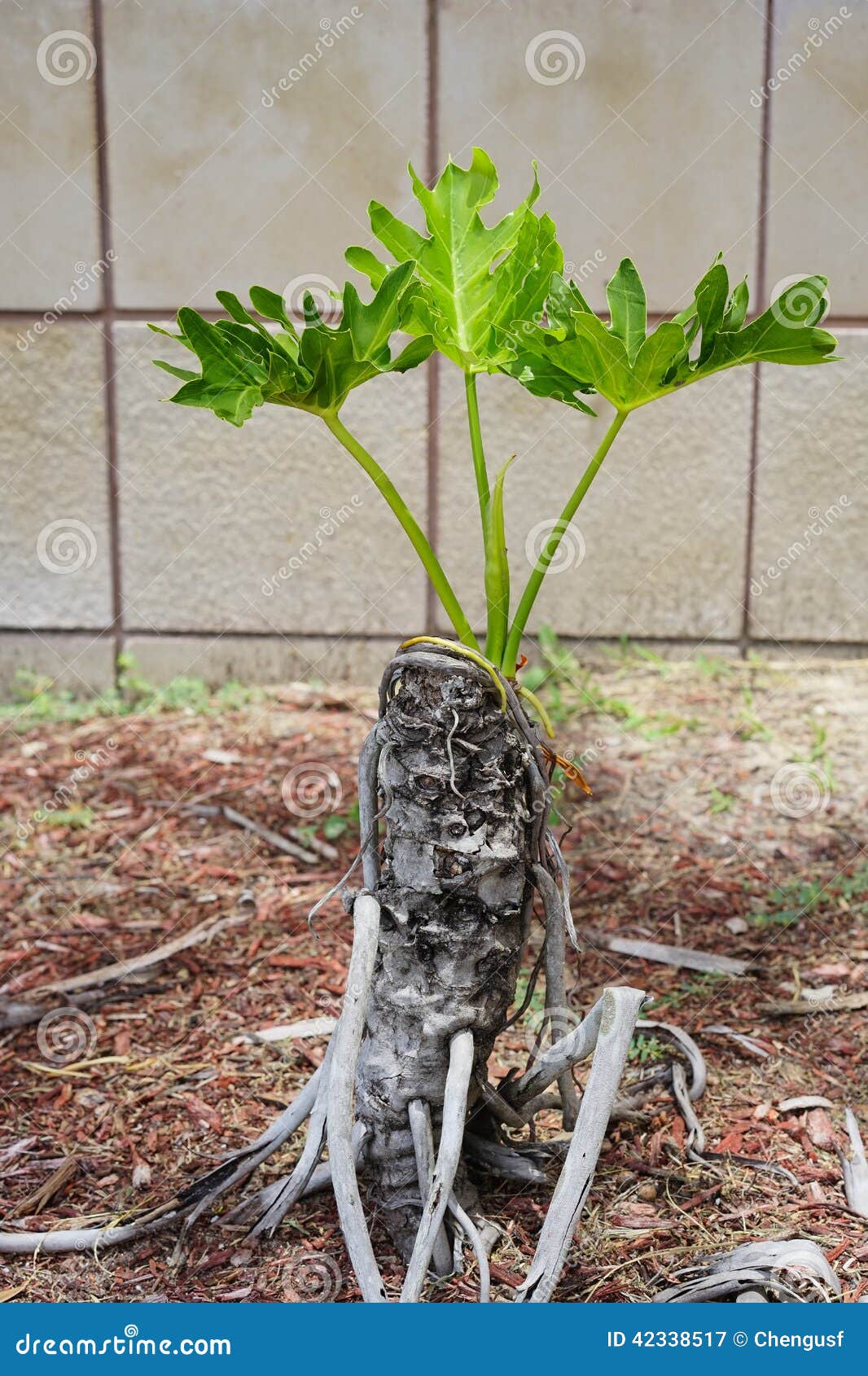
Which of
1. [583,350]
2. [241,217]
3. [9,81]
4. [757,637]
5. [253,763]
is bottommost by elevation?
[253,763]

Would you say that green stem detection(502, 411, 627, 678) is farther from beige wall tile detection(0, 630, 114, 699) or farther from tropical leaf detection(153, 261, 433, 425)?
beige wall tile detection(0, 630, 114, 699)

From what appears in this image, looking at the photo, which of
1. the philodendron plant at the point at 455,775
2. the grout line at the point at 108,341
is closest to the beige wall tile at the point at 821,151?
the grout line at the point at 108,341

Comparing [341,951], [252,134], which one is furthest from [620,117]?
[341,951]

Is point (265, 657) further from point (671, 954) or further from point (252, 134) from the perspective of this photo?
point (671, 954)

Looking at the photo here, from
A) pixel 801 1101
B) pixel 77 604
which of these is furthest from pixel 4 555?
pixel 801 1101

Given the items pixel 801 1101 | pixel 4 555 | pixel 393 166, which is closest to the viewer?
pixel 801 1101

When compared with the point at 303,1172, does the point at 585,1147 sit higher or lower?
higher

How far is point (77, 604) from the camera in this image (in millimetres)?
4734

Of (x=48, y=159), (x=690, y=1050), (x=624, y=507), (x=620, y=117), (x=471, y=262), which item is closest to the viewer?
(x=471, y=262)

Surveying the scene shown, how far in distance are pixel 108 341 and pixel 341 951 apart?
278 centimetres

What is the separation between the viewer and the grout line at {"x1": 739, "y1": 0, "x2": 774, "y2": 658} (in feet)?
14.1

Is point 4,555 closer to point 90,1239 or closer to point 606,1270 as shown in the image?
point 90,1239

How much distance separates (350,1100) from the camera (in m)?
1.71

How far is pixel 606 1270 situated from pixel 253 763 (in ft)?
7.91
